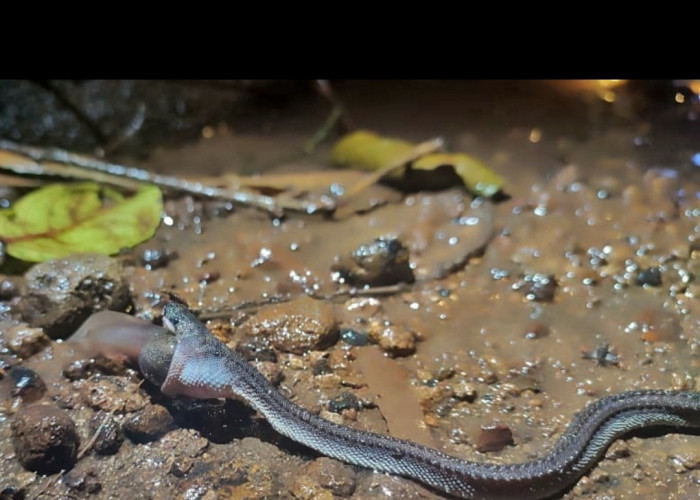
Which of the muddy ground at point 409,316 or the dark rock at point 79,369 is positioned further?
the dark rock at point 79,369

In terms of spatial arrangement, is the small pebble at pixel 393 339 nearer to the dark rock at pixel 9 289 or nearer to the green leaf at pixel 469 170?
the green leaf at pixel 469 170

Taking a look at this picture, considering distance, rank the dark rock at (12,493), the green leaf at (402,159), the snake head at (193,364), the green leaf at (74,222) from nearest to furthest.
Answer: the dark rock at (12,493) → the snake head at (193,364) → the green leaf at (74,222) → the green leaf at (402,159)

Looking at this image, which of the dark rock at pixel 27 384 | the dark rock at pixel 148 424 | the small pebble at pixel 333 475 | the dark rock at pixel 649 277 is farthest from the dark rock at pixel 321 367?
the dark rock at pixel 649 277

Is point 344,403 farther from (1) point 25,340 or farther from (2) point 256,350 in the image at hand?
(1) point 25,340

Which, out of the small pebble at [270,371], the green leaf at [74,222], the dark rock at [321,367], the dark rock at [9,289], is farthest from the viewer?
the green leaf at [74,222]

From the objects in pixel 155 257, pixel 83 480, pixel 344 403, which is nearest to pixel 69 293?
pixel 155 257

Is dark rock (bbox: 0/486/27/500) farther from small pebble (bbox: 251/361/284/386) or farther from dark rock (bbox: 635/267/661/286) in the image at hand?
dark rock (bbox: 635/267/661/286)

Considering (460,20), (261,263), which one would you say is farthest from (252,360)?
(460,20)

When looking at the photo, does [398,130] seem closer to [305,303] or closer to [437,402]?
[305,303]
